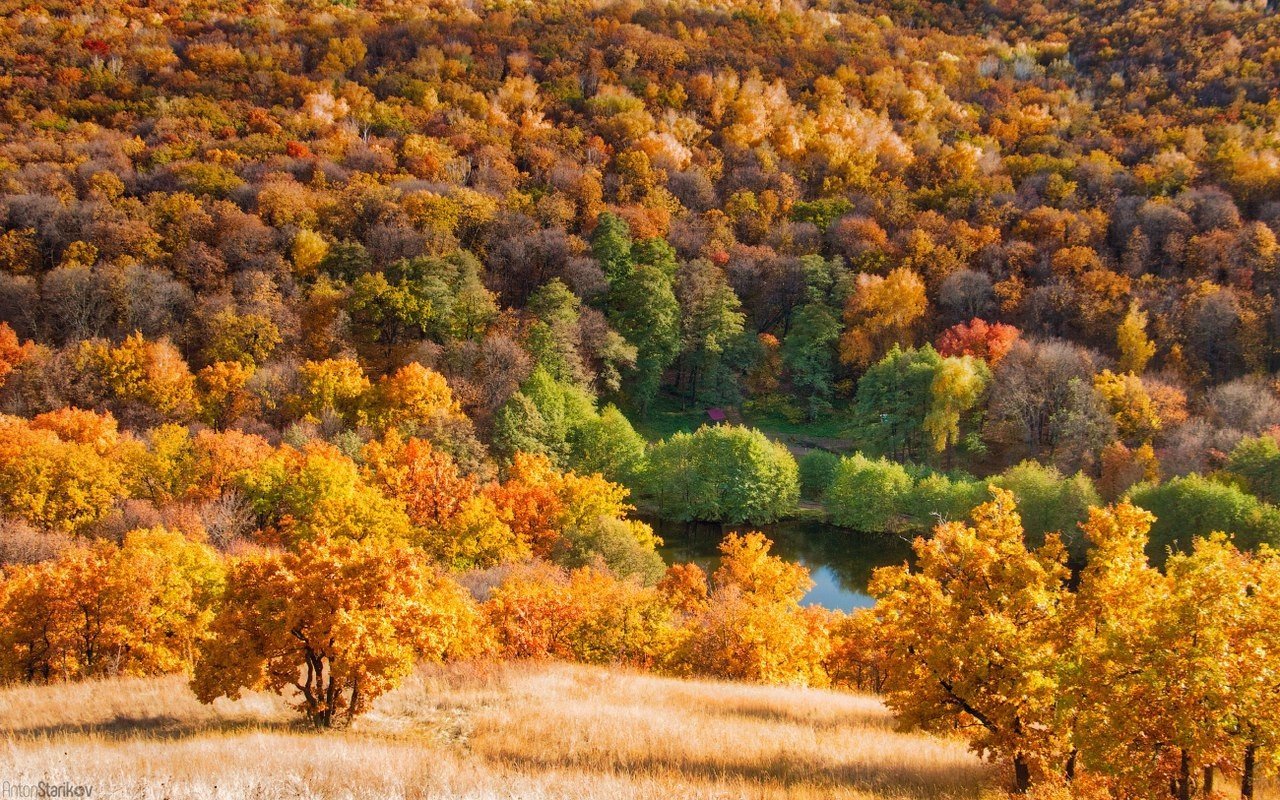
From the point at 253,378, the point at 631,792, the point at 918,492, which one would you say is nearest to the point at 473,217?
the point at 253,378

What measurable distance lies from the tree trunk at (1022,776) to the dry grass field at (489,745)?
0.59m

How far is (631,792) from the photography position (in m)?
11.4

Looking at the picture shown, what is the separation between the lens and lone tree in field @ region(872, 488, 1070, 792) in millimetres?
11602

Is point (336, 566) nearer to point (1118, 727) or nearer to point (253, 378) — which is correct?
point (1118, 727)

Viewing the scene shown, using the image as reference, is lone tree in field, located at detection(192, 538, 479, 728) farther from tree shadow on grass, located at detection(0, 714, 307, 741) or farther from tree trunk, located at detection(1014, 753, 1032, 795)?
tree trunk, located at detection(1014, 753, 1032, 795)

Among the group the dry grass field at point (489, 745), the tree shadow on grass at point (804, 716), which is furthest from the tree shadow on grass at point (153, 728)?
the tree shadow on grass at point (804, 716)

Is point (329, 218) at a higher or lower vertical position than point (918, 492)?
higher

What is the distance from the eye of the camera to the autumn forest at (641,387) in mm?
12672

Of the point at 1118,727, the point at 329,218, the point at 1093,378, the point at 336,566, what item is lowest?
the point at 1118,727

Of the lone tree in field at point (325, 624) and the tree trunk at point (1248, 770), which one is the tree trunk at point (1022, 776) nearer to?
the tree trunk at point (1248, 770)

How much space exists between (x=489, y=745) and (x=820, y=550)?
38.7m

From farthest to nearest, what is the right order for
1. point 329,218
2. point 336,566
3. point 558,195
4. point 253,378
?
point 558,195 < point 329,218 < point 253,378 < point 336,566

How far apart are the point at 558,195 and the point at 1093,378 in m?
49.6

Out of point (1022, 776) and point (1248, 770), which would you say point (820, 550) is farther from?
point (1248, 770)
